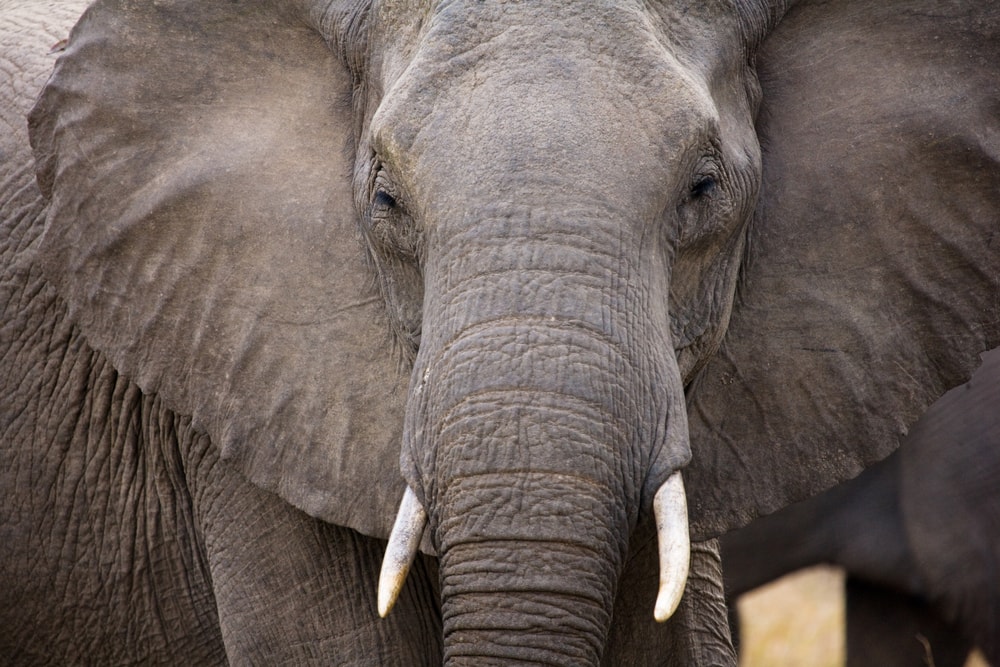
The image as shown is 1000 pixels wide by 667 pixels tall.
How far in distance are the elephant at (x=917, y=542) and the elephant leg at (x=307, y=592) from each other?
2.50 m

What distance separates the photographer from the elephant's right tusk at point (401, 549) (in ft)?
8.82

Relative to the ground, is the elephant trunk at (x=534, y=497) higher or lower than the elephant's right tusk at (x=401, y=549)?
higher

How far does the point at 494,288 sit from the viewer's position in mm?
2688

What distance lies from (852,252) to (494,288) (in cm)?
93

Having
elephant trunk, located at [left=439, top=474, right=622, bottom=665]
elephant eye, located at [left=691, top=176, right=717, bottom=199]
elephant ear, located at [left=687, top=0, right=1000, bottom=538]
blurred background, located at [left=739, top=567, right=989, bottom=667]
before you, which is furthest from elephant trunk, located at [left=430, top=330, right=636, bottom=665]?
blurred background, located at [left=739, top=567, right=989, bottom=667]

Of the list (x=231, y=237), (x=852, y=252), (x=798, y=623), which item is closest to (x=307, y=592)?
(x=231, y=237)

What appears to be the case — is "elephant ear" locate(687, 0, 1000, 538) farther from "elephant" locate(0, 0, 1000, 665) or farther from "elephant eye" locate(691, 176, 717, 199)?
"elephant eye" locate(691, 176, 717, 199)

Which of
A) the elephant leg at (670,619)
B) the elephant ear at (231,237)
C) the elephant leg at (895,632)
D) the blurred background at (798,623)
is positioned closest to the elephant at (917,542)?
the elephant leg at (895,632)

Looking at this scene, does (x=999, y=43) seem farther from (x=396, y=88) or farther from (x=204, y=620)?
(x=204, y=620)

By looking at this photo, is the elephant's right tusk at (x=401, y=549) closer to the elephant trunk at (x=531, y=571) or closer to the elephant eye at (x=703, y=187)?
the elephant trunk at (x=531, y=571)

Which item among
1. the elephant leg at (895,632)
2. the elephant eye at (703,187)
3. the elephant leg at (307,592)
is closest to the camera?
the elephant eye at (703,187)

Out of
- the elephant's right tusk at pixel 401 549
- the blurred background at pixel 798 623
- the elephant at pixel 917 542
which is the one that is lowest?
the blurred background at pixel 798 623

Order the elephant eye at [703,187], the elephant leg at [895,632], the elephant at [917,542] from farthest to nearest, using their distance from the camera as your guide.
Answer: the elephant leg at [895,632], the elephant at [917,542], the elephant eye at [703,187]

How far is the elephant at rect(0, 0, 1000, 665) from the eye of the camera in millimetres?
2670
